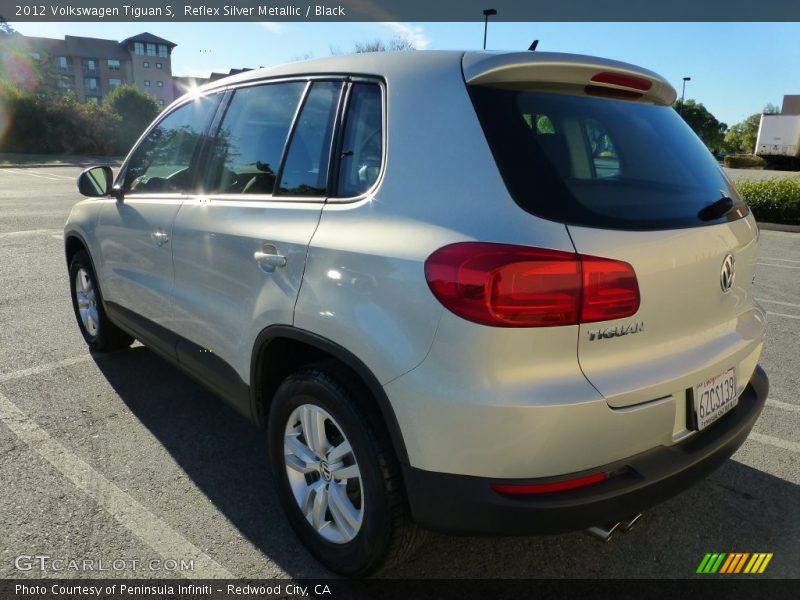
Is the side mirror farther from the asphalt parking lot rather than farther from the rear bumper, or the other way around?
the rear bumper

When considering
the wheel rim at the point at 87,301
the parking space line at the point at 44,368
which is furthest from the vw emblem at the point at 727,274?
the parking space line at the point at 44,368

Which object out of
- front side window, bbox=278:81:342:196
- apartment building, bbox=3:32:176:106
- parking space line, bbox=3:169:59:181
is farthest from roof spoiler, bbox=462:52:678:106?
apartment building, bbox=3:32:176:106

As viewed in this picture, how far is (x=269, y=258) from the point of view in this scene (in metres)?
2.32

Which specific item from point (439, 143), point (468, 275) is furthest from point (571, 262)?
point (439, 143)

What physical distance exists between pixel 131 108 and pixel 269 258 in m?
45.6

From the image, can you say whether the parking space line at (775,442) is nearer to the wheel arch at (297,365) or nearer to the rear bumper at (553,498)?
the rear bumper at (553,498)

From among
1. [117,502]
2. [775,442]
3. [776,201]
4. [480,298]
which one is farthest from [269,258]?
[776,201]

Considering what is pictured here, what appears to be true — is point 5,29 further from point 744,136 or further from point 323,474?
point 744,136

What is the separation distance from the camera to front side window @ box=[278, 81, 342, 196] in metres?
2.33

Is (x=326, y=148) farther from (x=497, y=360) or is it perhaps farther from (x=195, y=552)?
(x=195, y=552)

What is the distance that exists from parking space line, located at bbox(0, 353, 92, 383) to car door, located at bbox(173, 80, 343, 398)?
65.6 inches

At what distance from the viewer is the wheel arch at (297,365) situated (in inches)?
74.2

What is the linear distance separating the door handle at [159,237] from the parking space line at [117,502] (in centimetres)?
118

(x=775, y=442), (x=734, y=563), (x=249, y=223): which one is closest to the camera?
(x=734, y=563)
